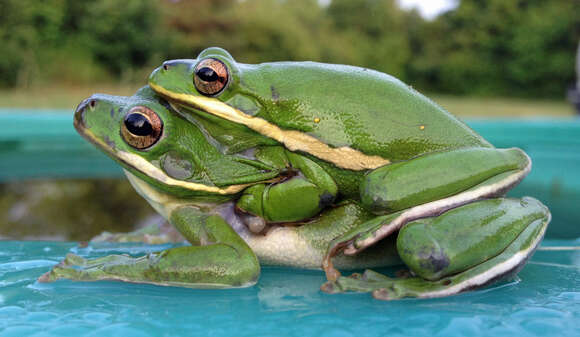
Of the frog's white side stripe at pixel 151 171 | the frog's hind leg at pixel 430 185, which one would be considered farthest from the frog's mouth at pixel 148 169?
the frog's hind leg at pixel 430 185

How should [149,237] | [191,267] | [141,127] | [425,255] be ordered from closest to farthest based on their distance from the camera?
[425,255]
[191,267]
[141,127]
[149,237]

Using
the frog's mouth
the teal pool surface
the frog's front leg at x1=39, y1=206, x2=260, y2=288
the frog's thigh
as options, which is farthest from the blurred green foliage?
the frog's thigh

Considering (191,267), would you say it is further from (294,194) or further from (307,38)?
(307,38)

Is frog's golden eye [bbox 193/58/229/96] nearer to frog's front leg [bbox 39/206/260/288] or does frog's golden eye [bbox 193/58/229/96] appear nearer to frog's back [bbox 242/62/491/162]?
frog's back [bbox 242/62/491/162]

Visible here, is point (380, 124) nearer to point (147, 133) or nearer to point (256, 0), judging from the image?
point (147, 133)

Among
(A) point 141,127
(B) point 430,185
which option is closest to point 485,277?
(B) point 430,185
